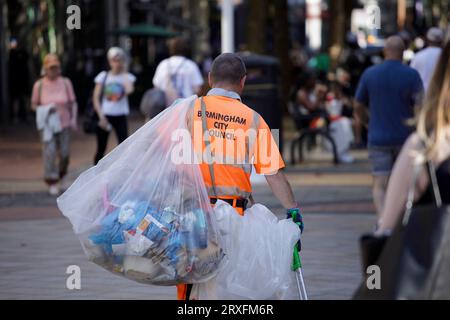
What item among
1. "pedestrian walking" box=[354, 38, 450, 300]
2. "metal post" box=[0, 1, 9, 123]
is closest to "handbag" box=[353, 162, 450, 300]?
"pedestrian walking" box=[354, 38, 450, 300]

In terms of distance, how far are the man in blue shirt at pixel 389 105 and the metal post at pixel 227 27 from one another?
23.1 feet

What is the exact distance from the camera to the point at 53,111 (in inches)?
587

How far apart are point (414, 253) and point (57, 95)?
37.7ft

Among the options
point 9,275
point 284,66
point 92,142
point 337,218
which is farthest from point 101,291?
point 284,66

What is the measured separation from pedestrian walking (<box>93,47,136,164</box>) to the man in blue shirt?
5.16 metres

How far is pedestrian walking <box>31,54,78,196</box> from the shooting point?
14.9 metres

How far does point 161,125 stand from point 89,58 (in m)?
35.7

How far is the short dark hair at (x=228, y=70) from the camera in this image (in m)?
6.49

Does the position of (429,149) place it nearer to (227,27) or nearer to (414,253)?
(414,253)

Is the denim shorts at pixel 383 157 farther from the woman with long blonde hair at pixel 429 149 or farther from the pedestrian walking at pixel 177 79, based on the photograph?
the woman with long blonde hair at pixel 429 149

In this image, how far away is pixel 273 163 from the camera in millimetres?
6352

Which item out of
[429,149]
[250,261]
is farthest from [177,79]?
[429,149]

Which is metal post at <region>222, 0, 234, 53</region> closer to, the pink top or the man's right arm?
the pink top

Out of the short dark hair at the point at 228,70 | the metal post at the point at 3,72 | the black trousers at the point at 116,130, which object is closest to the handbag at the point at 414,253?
the short dark hair at the point at 228,70
